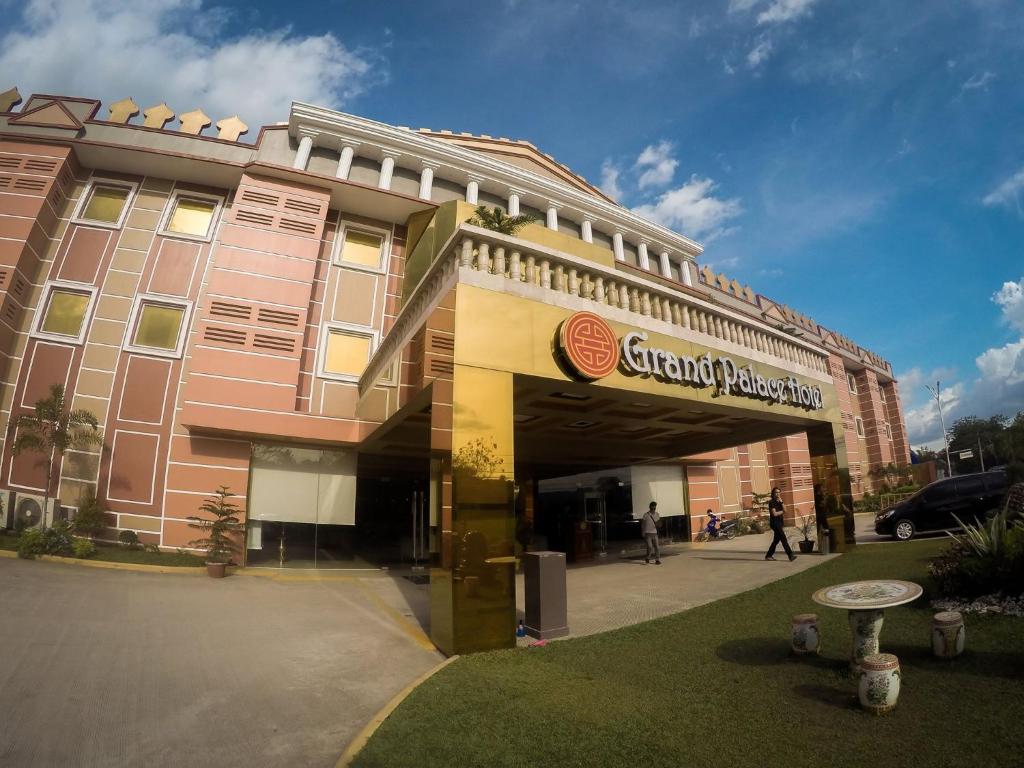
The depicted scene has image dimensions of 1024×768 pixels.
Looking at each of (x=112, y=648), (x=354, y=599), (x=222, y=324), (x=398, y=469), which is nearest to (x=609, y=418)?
(x=354, y=599)

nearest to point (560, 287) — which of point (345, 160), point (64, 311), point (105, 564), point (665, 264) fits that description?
point (105, 564)

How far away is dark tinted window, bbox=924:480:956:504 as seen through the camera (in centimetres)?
1480

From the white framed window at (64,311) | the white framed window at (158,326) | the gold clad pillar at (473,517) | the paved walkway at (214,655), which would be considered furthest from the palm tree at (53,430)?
the gold clad pillar at (473,517)

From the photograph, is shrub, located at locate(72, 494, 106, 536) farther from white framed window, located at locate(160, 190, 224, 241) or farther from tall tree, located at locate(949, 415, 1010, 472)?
tall tree, located at locate(949, 415, 1010, 472)

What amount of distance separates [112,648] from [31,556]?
354 inches

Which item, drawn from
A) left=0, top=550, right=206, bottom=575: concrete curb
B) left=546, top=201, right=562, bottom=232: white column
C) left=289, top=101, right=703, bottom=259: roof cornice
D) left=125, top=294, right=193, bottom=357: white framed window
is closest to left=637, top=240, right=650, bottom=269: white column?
left=289, top=101, right=703, bottom=259: roof cornice

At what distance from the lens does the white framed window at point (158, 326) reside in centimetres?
1573

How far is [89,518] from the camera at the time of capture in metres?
13.5

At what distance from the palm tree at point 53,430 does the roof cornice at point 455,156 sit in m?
12.3

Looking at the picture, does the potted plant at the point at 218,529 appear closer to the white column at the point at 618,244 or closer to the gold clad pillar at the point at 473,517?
the gold clad pillar at the point at 473,517

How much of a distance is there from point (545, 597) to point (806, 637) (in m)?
3.28

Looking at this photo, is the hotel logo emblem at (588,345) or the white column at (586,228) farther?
the white column at (586,228)

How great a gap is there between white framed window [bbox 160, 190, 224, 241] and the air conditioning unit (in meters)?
9.13

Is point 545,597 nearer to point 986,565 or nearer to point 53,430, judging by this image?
point 986,565
